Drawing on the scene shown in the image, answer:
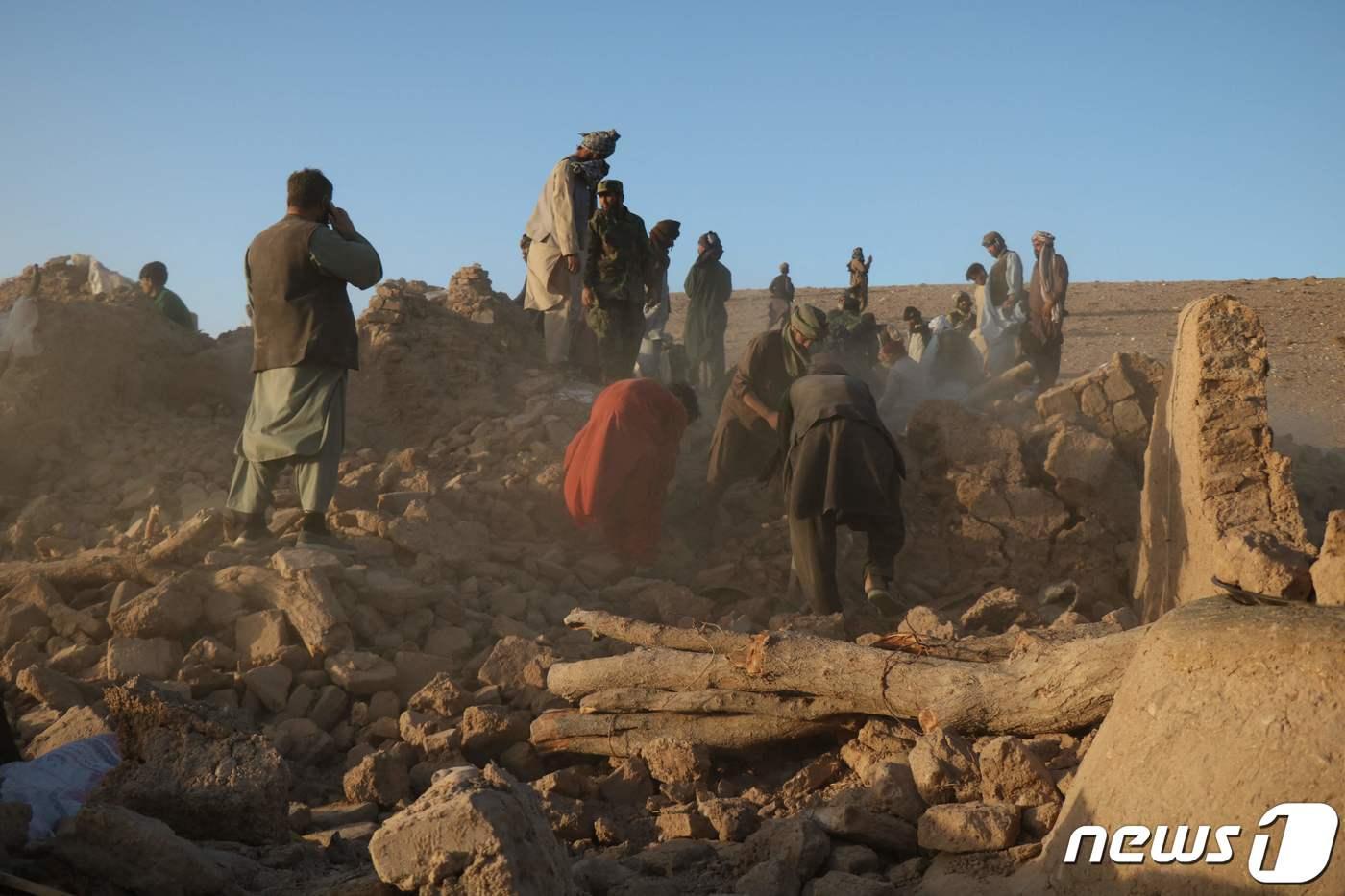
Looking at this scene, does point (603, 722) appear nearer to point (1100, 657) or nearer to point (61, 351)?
point (1100, 657)

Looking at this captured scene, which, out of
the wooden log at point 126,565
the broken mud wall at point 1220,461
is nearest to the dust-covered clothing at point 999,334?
the broken mud wall at point 1220,461

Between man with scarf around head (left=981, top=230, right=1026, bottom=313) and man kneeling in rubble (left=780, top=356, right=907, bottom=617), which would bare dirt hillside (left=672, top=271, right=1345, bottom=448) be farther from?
man kneeling in rubble (left=780, top=356, right=907, bottom=617)

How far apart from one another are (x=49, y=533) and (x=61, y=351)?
199 cm

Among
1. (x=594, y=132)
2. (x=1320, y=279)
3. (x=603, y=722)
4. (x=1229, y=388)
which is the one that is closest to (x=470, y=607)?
(x=603, y=722)

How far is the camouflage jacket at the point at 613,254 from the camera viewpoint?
9.16 metres

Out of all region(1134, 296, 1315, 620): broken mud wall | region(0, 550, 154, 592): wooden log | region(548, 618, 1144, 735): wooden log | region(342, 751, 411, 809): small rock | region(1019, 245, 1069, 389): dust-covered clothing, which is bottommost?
region(342, 751, 411, 809): small rock

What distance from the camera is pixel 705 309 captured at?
39.9 ft

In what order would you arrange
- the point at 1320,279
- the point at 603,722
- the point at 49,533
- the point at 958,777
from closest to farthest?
the point at 958,777 → the point at 603,722 → the point at 49,533 → the point at 1320,279

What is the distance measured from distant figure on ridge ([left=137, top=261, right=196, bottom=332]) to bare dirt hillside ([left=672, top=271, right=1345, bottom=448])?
30.5 ft

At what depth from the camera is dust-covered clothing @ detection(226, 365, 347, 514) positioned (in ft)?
19.1

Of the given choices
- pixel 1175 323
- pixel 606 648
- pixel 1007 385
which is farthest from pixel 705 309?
pixel 1175 323

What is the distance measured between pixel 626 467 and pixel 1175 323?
16.1 meters

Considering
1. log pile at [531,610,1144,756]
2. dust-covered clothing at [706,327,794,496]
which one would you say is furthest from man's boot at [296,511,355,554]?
dust-covered clothing at [706,327,794,496]

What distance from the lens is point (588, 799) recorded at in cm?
411
